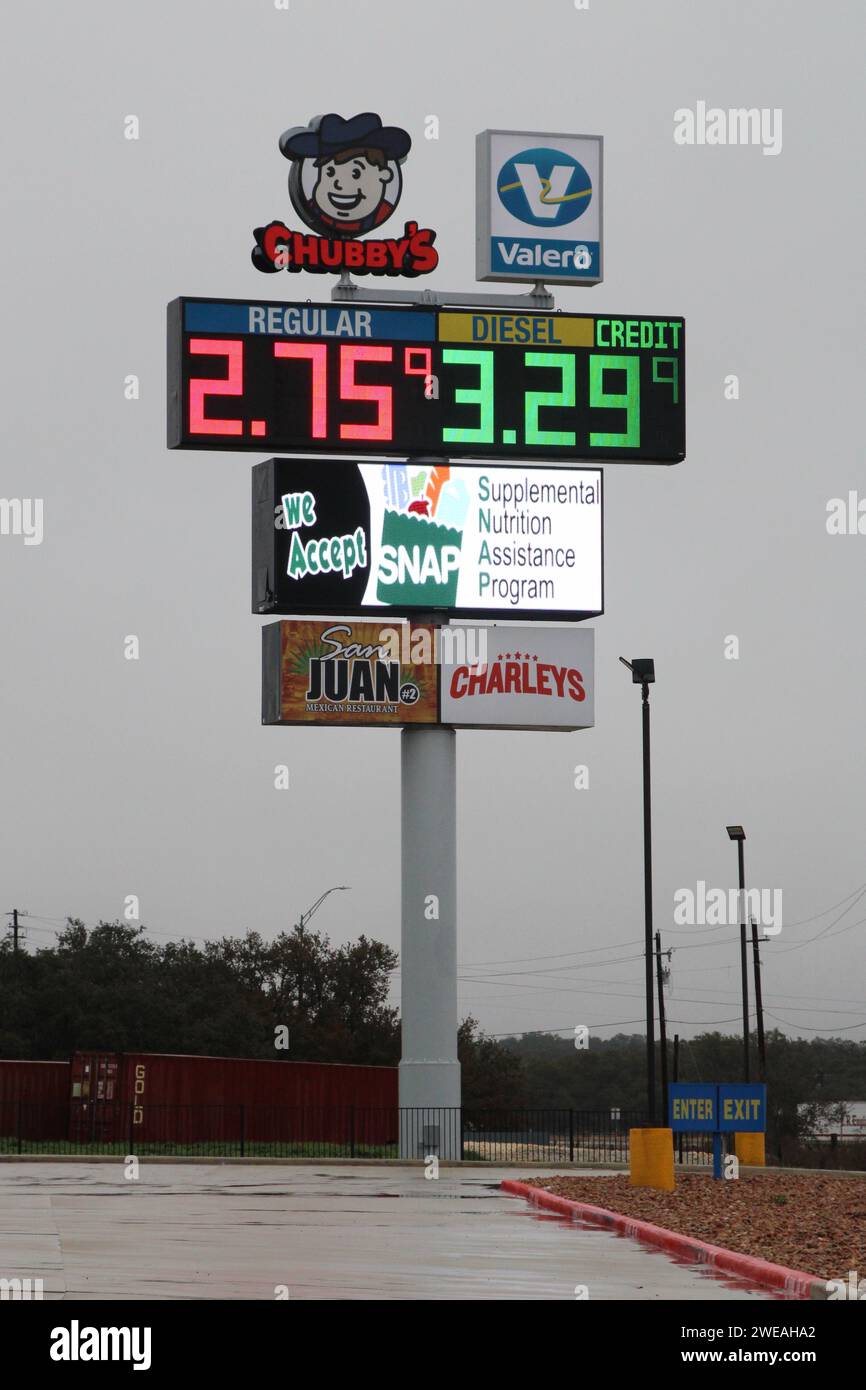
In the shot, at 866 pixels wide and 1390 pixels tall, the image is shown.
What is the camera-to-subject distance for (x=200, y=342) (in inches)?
1533

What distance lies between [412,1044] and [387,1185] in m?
8.51

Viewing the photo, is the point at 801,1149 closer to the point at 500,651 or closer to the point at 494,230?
the point at 500,651

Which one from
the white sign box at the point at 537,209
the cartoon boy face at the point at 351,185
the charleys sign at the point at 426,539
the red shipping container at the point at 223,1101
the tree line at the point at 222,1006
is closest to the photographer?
the charleys sign at the point at 426,539

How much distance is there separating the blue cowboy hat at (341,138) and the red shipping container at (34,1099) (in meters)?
23.0

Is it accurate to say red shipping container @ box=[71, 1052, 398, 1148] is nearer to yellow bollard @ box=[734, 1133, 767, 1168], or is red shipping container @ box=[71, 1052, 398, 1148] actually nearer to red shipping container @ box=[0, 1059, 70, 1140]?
red shipping container @ box=[0, 1059, 70, 1140]

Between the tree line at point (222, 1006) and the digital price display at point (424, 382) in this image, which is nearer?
the digital price display at point (424, 382)

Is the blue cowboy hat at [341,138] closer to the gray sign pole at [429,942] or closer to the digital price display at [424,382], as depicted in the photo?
the digital price display at [424,382]

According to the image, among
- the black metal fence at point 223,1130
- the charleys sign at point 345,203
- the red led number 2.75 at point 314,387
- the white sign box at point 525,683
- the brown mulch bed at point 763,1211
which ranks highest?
the charleys sign at point 345,203

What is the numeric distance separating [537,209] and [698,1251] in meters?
26.6

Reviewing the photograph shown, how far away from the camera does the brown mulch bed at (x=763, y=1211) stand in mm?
18453

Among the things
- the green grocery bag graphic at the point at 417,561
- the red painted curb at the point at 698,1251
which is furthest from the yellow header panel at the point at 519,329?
the red painted curb at the point at 698,1251

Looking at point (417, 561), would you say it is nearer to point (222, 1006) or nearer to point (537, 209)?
point (537, 209)

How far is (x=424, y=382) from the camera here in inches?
1580

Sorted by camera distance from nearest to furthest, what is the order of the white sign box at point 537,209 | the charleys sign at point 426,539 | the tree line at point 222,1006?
the charleys sign at point 426,539
the white sign box at point 537,209
the tree line at point 222,1006
